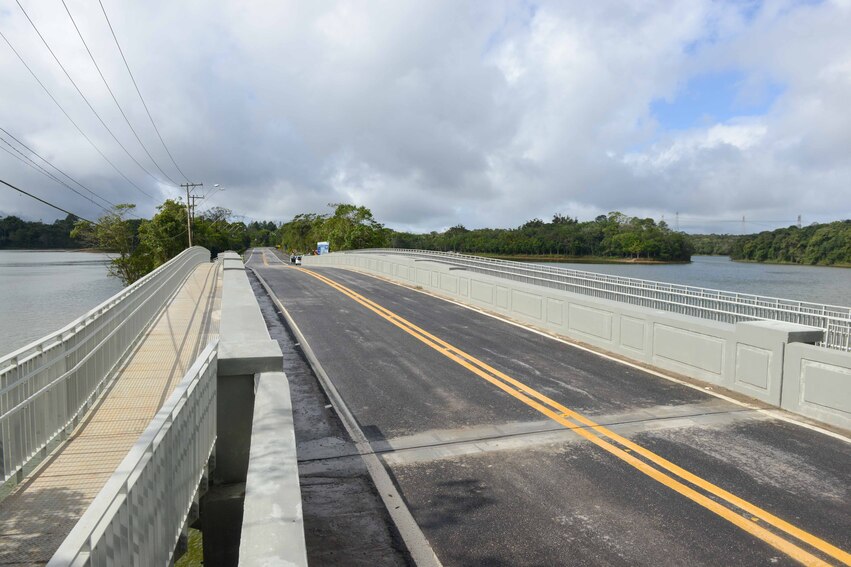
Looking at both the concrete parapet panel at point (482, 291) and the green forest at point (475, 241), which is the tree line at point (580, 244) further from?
the concrete parapet panel at point (482, 291)

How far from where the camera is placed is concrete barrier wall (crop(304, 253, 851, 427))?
354 inches

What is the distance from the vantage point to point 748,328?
31.1ft

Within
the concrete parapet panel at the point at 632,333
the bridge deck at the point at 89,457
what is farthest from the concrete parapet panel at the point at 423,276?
the bridge deck at the point at 89,457

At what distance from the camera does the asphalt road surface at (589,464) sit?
193 inches

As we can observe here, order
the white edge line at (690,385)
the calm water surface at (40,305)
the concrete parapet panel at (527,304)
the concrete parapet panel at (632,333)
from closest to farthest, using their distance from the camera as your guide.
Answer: the white edge line at (690,385) → the concrete parapet panel at (632,333) → the concrete parapet panel at (527,304) → the calm water surface at (40,305)

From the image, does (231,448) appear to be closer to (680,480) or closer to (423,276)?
(680,480)

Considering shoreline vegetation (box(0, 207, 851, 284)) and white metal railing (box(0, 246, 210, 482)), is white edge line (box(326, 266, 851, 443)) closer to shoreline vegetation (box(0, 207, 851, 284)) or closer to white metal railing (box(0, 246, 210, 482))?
white metal railing (box(0, 246, 210, 482))

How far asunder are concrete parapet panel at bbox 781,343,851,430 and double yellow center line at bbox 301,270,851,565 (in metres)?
3.15

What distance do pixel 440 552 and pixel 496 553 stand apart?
1.50 ft

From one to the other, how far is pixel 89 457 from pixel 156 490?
2.77m

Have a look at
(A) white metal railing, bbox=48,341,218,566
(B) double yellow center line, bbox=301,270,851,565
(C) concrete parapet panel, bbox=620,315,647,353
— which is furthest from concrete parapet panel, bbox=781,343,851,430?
(A) white metal railing, bbox=48,341,218,566

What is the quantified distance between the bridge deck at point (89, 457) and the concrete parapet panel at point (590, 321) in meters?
8.65

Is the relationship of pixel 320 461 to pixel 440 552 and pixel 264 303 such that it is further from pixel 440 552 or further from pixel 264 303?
pixel 264 303

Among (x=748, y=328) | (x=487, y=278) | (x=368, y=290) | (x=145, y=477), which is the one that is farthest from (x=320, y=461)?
(x=368, y=290)
